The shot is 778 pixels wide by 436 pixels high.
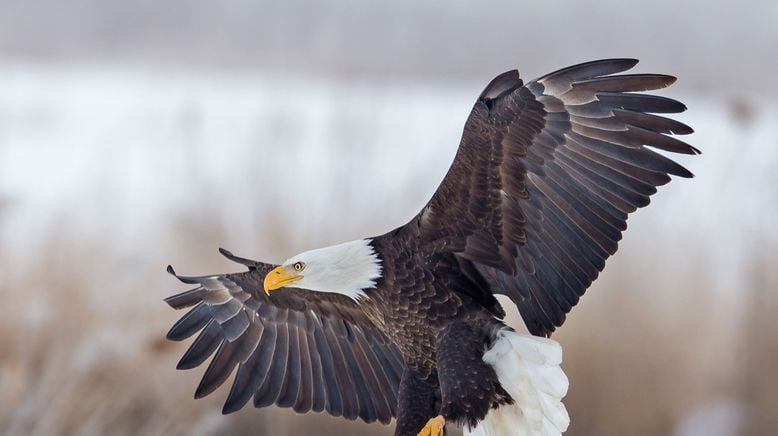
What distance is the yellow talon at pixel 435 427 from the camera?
11.4 ft

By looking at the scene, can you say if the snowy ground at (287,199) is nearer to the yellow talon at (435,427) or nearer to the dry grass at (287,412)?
the dry grass at (287,412)

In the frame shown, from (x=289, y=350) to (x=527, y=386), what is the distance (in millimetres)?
1085

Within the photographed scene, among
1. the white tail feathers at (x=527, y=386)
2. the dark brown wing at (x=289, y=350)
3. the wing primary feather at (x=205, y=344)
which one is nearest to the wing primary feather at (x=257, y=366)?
the dark brown wing at (x=289, y=350)

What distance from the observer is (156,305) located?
621 cm

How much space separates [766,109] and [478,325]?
463 centimetres

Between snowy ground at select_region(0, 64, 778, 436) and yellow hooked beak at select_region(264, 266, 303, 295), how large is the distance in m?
2.05

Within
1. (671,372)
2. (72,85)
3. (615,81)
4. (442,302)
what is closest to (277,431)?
(671,372)

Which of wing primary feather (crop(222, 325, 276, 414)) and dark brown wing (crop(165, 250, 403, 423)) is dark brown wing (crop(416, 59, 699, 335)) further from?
wing primary feather (crop(222, 325, 276, 414))

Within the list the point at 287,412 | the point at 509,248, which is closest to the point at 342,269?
the point at 509,248

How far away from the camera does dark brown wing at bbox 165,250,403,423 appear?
13.8ft

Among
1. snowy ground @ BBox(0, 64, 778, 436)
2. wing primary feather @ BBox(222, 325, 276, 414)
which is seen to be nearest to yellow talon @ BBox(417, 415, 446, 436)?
wing primary feather @ BBox(222, 325, 276, 414)

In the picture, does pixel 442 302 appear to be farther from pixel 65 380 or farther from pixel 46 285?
pixel 46 285

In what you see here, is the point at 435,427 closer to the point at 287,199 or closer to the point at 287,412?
the point at 287,412

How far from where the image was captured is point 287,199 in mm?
6621
